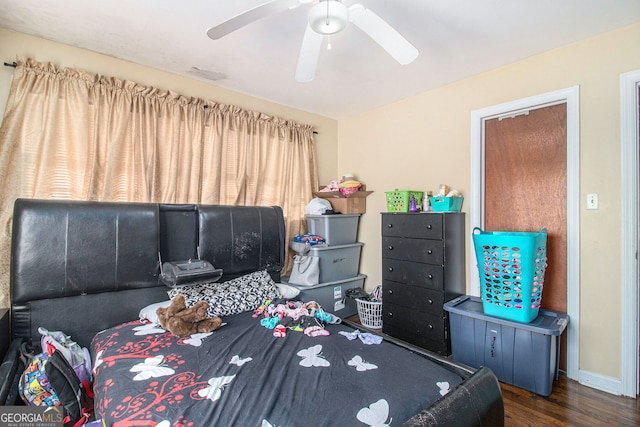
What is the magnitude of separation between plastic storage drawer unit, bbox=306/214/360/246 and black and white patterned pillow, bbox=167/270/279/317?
39.8 inches

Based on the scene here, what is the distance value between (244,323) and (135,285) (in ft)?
2.71

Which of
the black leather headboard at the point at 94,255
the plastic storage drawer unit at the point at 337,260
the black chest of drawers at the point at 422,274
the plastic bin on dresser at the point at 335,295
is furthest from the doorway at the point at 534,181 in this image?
the black leather headboard at the point at 94,255

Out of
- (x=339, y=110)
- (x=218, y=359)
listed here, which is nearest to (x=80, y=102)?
(x=218, y=359)

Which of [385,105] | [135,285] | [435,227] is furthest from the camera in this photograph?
[385,105]

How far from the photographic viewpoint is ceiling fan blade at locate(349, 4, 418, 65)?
149 cm

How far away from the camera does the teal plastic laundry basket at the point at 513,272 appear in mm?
2133

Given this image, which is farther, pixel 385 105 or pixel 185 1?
pixel 385 105

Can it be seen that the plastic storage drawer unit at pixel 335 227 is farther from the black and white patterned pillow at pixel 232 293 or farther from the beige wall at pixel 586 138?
the black and white patterned pillow at pixel 232 293

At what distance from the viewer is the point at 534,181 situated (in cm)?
249

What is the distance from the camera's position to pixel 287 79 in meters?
2.85

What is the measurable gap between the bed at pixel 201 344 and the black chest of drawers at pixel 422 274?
99cm

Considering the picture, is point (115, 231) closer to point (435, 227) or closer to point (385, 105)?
point (435, 227)

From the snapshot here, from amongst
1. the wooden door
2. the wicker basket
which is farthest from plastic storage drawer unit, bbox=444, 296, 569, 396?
the wicker basket

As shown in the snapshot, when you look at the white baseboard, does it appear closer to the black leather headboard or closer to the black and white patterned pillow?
the black and white patterned pillow
